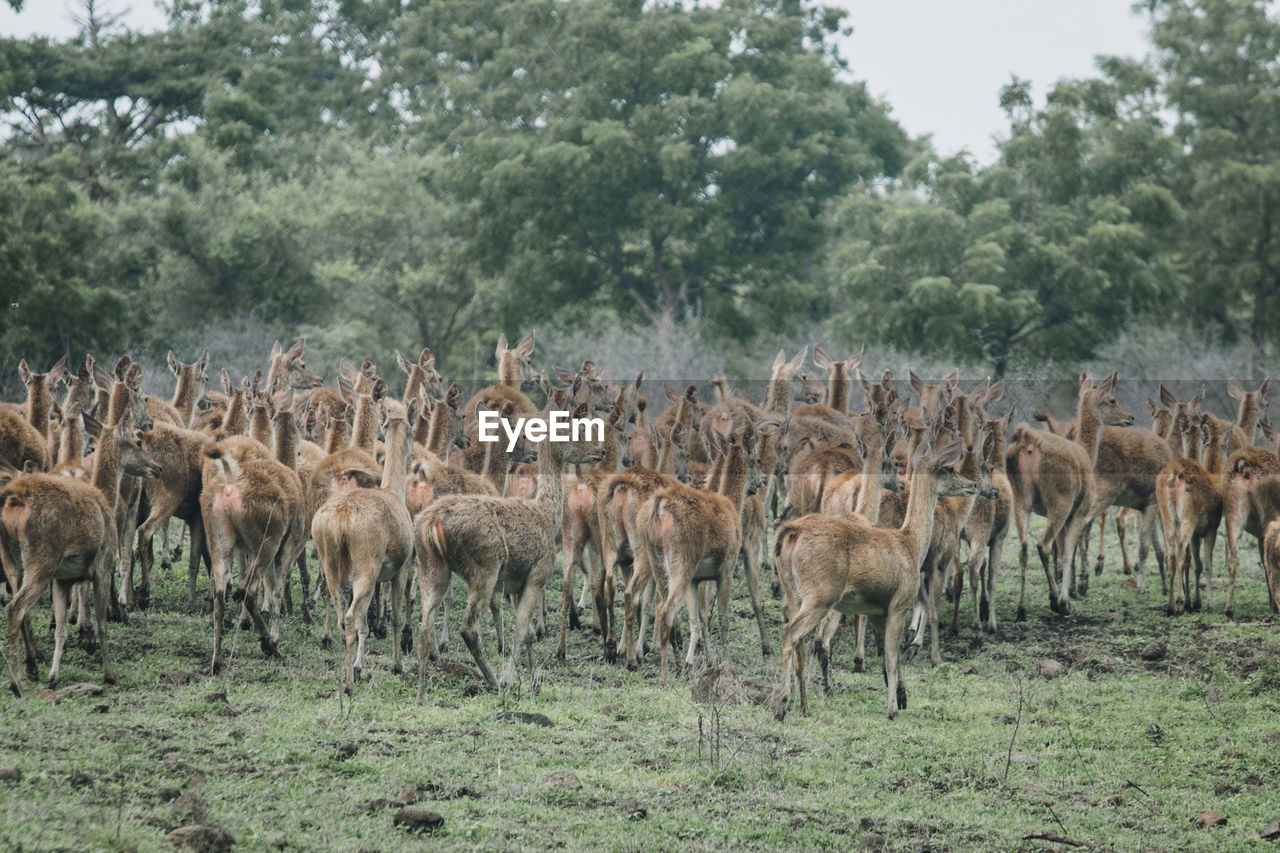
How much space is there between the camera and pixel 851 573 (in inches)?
377

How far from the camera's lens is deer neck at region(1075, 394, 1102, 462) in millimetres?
15590

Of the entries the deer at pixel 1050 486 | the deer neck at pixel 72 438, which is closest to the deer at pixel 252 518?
the deer neck at pixel 72 438

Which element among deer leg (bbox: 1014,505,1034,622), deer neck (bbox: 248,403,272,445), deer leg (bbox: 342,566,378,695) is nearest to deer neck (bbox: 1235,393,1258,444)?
deer leg (bbox: 1014,505,1034,622)

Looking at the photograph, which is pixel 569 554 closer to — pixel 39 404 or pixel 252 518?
pixel 252 518

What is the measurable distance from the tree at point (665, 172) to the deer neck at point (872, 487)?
86.3 feet

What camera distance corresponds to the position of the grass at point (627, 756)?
7223mm

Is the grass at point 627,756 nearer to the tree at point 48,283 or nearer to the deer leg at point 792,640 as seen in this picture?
the deer leg at point 792,640

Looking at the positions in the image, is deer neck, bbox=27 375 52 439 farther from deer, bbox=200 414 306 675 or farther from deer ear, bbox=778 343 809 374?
deer ear, bbox=778 343 809 374

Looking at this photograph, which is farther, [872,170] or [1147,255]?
[872,170]

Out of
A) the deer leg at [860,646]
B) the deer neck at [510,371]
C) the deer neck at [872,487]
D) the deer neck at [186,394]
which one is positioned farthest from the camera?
the deer neck at [510,371]

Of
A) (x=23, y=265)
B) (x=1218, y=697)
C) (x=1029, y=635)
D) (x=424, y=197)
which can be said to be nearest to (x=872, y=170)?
(x=424, y=197)

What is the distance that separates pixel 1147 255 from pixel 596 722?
29.0 m

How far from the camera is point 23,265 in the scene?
2762 centimetres

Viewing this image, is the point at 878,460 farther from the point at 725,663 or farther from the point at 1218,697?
the point at 1218,697
